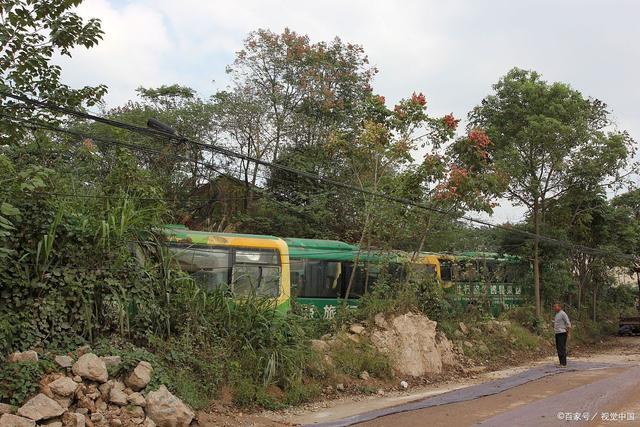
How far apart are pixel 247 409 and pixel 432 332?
594 cm

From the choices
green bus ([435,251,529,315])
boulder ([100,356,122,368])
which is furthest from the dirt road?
green bus ([435,251,529,315])

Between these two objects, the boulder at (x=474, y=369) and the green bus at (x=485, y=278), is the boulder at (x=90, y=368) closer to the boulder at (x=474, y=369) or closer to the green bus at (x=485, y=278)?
the boulder at (x=474, y=369)

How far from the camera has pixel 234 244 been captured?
1342cm

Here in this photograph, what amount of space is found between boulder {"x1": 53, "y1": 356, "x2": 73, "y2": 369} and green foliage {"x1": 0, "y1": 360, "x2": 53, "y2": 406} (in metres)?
0.21

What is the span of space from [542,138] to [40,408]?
16.2 metres

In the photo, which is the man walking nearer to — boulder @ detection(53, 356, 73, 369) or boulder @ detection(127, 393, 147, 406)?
boulder @ detection(127, 393, 147, 406)

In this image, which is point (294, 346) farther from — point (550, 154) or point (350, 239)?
point (550, 154)

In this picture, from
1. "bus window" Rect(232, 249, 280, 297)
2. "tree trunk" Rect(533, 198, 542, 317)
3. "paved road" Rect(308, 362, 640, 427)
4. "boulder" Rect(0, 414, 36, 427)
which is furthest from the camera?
"tree trunk" Rect(533, 198, 542, 317)

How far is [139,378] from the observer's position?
24.2 feet

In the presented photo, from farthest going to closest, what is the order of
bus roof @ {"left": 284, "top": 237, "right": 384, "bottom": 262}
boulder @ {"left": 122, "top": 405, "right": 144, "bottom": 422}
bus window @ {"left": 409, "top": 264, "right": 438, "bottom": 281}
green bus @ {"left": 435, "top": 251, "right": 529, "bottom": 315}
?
green bus @ {"left": 435, "top": 251, "right": 529, "bottom": 315}, bus roof @ {"left": 284, "top": 237, "right": 384, "bottom": 262}, bus window @ {"left": 409, "top": 264, "right": 438, "bottom": 281}, boulder @ {"left": 122, "top": 405, "right": 144, "bottom": 422}

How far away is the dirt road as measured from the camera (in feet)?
26.7

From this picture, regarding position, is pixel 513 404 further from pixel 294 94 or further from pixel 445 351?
pixel 294 94

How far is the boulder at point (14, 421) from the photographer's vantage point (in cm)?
595

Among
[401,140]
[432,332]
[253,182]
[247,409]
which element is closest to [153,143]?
[253,182]
